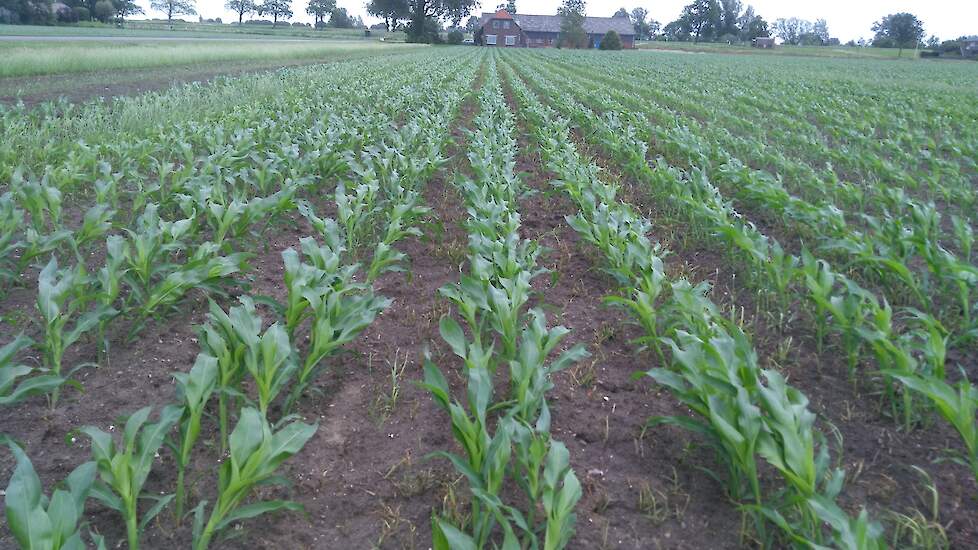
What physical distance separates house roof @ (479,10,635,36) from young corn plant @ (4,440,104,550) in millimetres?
89818

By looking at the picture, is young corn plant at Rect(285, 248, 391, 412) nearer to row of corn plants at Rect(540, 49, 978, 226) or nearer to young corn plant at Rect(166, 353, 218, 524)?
young corn plant at Rect(166, 353, 218, 524)

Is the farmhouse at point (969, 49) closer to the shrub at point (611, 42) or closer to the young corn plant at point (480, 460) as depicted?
the shrub at point (611, 42)

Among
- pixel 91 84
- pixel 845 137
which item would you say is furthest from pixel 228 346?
pixel 91 84

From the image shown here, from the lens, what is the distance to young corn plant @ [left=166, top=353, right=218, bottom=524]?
2.33 metres

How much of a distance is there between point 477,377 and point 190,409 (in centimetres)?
108

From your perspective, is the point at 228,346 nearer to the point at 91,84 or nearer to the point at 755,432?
the point at 755,432

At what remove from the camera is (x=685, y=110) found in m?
15.1

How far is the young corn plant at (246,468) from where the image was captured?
2.10m

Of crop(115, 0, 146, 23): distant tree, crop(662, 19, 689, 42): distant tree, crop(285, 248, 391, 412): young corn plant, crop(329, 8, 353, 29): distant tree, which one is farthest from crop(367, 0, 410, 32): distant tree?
crop(285, 248, 391, 412): young corn plant

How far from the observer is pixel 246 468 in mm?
2129

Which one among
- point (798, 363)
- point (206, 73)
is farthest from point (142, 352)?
point (206, 73)

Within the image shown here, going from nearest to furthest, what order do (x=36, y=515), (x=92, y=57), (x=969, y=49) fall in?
1. (x=36, y=515)
2. (x=92, y=57)
3. (x=969, y=49)

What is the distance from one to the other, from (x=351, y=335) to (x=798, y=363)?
2.52m

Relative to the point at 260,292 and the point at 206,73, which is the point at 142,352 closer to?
the point at 260,292
